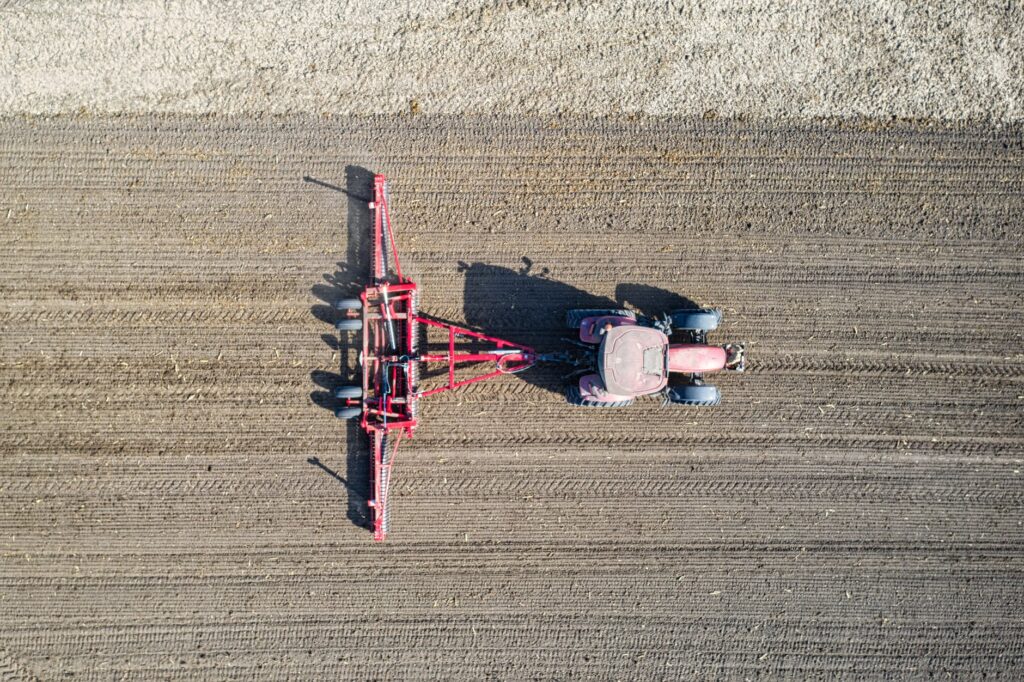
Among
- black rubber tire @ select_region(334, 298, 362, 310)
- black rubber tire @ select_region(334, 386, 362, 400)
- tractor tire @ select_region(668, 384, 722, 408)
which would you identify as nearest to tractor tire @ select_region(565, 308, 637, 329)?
tractor tire @ select_region(668, 384, 722, 408)

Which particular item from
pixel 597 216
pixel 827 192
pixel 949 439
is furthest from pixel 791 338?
pixel 597 216

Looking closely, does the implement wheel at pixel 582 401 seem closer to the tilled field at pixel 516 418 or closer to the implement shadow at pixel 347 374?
the tilled field at pixel 516 418

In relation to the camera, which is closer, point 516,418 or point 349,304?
point 349,304

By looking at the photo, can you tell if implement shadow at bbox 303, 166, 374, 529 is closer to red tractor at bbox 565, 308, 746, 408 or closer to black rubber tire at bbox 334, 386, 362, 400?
black rubber tire at bbox 334, 386, 362, 400

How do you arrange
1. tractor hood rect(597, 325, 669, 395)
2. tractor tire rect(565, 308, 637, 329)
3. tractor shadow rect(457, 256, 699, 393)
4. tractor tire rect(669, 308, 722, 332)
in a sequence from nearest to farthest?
tractor hood rect(597, 325, 669, 395) → tractor tire rect(669, 308, 722, 332) → tractor tire rect(565, 308, 637, 329) → tractor shadow rect(457, 256, 699, 393)

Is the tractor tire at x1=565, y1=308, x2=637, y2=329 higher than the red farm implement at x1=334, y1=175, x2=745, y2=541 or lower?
higher

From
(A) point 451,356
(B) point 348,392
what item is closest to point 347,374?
(B) point 348,392

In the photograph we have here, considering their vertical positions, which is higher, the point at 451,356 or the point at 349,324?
the point at 349,324

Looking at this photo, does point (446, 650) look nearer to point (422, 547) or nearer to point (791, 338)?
point (422, 547)

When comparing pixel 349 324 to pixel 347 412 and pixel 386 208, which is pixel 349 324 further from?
pixel 386 208
